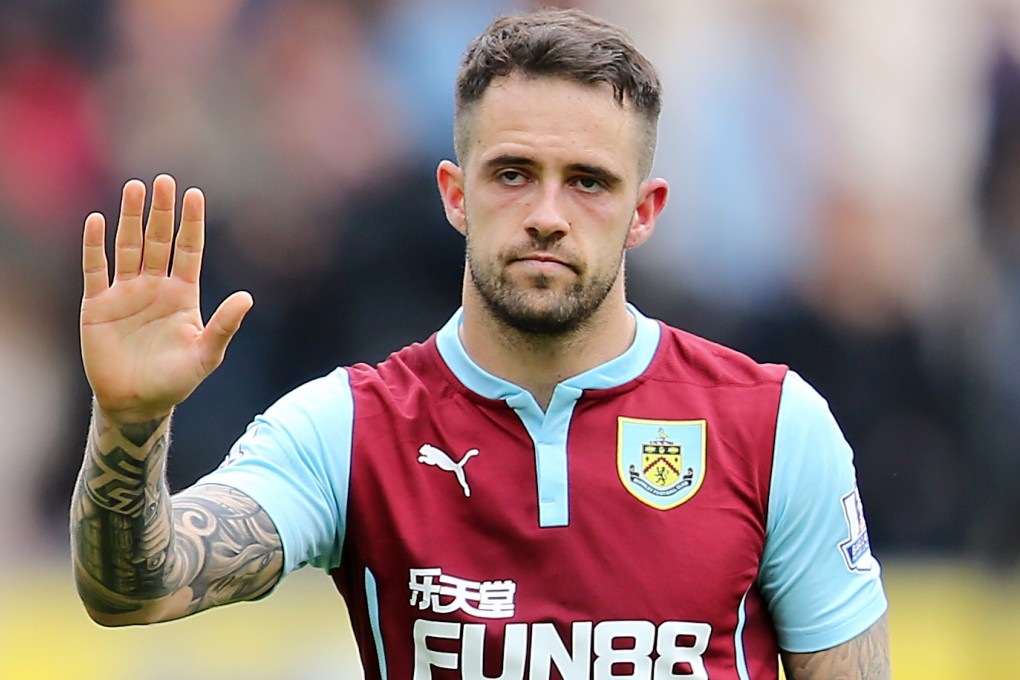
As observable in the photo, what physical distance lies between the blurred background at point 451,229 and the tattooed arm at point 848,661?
7.50 ft

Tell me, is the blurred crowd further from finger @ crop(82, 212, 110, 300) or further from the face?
finger @ crop(82, 212, 110, 300)

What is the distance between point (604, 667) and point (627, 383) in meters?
0.54

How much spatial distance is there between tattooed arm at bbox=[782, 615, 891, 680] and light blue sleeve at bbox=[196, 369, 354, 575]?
0.87m

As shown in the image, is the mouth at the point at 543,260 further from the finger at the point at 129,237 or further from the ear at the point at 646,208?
the finger at the point at 129,237

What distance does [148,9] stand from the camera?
16.5 ft

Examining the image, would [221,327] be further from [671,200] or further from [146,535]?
[671,200]

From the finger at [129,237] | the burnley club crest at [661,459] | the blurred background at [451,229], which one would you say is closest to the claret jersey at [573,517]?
the burnley club crest at [661,459]

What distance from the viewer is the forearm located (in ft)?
7.44

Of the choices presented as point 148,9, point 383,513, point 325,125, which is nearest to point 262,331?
point 325,125

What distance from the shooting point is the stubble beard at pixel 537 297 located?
2658 mm

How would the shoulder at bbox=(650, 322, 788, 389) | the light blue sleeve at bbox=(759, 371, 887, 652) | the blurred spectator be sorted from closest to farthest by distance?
1. the light blue sleeve at bbox=(759, 371, 887, 652)
2. the shoulder at bbox=(650, 322, 788, 389)
3. the blurred spectator

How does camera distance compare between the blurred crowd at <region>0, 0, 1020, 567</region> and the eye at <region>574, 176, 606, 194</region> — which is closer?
the eye at <region>574, 176, 606, 194</region>

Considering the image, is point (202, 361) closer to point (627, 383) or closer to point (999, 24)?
point (627, 383)

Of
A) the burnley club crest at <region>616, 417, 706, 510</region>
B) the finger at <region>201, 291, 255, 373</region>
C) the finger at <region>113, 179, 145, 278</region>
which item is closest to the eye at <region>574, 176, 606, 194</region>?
the burnley club crest at <region>616, 417, 706, 510</region>
